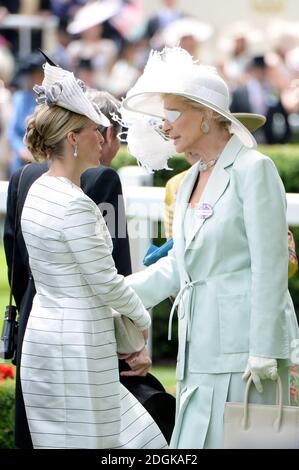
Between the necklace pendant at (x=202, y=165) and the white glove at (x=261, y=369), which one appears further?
the necklace pendant at (x=202, y=165)

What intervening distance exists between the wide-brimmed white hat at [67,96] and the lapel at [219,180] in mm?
425

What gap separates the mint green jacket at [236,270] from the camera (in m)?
4.83

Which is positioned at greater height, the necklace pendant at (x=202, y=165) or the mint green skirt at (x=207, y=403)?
the necklace pendant at (x=202, y=165)

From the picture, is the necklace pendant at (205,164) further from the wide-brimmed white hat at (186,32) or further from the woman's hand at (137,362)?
the wide-brimmed white hat at (186,32)

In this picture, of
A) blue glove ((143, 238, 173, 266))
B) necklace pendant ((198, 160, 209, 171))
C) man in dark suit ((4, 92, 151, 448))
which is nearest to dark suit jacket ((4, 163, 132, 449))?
man in dark suit ((4, 92, 151, 448))

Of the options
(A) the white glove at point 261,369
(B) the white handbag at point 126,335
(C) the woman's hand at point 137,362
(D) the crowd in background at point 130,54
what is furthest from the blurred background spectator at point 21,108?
(A) the white glove at point 261,369

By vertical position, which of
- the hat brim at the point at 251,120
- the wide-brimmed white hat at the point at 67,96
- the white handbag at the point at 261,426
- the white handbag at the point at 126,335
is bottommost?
the white handbag at the point at 261,426

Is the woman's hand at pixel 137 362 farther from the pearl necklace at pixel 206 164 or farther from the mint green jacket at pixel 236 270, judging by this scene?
the pearl necklace at pixel 206 164

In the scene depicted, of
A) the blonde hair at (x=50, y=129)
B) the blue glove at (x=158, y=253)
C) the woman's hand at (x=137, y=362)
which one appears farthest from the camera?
the blue glove at (x=158, y=253)

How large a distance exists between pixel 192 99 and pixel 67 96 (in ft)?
1.46

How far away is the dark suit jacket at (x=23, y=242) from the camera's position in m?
5.28

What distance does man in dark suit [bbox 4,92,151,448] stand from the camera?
5285 mm

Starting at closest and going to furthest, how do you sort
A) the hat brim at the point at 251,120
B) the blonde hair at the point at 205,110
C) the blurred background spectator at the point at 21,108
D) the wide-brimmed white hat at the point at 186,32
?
the blonde hair at the point at 205,110, the hat brim at the point at 251,120, the blurred background spectator at the point at 21,108, the wide-brimmed white hat at the point at 186,32

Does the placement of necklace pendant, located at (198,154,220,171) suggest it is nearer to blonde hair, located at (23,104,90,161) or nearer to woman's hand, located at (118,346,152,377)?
blonde hair, located at (23,104,90,161)
